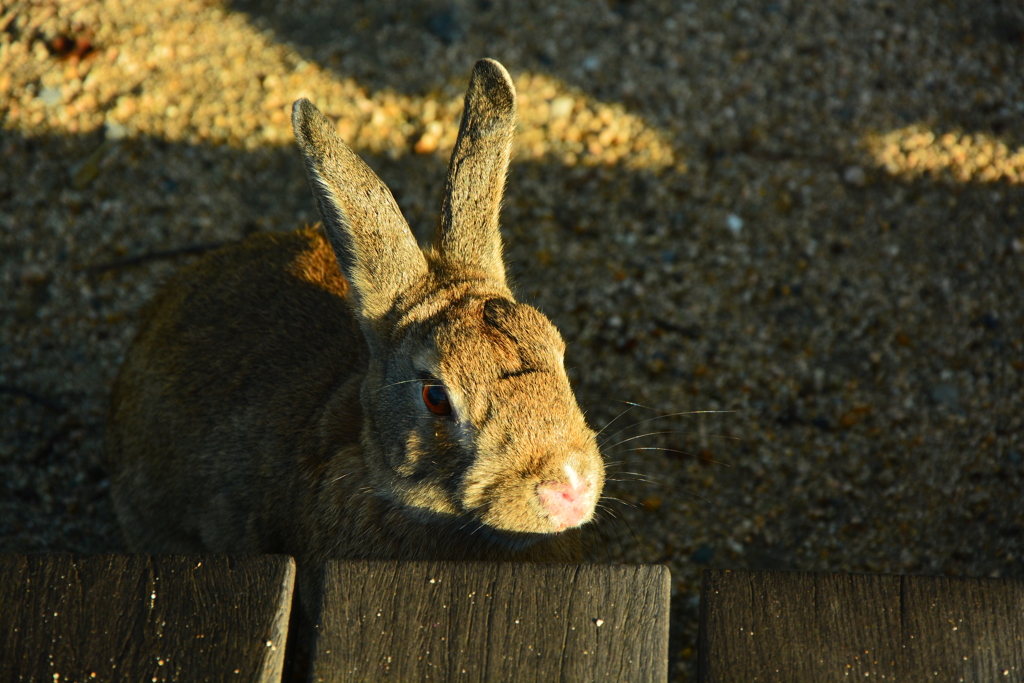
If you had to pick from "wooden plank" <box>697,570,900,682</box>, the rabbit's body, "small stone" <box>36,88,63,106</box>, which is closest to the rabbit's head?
the rabbit's body

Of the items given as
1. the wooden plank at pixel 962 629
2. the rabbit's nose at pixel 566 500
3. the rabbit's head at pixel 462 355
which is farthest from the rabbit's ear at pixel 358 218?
the wooden plank at pixel 962 629

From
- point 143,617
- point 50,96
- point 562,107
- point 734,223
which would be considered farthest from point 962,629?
point 50,96

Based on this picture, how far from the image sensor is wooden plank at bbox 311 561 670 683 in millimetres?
2014

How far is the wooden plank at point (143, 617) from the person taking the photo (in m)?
2.00

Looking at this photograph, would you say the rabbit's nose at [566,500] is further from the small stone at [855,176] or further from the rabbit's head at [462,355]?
the small stone at [855,176]

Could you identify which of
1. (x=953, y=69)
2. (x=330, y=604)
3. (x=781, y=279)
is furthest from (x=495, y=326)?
(x=953, y=69)

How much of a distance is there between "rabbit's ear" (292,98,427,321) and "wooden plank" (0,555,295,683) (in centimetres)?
134

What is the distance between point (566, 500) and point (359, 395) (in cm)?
123

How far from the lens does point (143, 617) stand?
2.07 metres

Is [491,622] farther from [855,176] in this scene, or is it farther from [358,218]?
[855,176]

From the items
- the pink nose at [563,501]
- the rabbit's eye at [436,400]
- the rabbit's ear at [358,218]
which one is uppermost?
the rabbit's ear at [358,218]

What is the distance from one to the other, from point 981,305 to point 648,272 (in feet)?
6.09

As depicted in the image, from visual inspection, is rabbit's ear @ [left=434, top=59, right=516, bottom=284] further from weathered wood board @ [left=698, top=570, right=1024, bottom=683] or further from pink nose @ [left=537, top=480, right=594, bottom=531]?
weathered wood board @ [left=698, top=570, right=1024, bottom=683]

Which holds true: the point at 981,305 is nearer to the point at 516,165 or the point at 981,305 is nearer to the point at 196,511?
the point at 516,165
